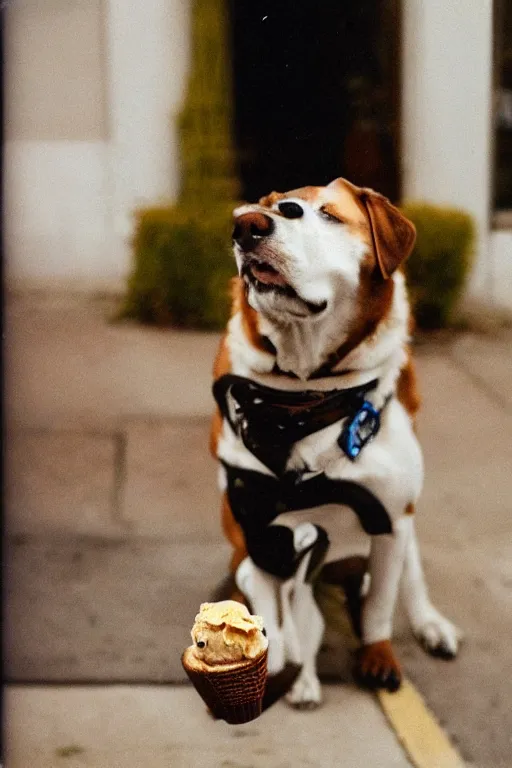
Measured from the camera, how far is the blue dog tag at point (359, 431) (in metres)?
2.35

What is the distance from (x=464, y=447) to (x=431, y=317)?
70 cm

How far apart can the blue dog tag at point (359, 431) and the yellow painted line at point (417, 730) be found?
2.21 feet

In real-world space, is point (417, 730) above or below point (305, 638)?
below

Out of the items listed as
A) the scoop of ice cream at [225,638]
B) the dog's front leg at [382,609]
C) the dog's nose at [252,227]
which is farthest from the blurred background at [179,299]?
the scoop of ice cream at [225,638]

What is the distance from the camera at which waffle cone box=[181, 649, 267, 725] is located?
181cm

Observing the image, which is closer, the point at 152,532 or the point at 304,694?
the point at 304,694

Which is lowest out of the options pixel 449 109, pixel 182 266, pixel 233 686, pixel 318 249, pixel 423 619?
pixel 423 619

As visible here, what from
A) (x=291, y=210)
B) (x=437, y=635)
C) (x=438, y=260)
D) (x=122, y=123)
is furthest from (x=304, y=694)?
(x=122, y=123)

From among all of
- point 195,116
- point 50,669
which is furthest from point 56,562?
point 195,116

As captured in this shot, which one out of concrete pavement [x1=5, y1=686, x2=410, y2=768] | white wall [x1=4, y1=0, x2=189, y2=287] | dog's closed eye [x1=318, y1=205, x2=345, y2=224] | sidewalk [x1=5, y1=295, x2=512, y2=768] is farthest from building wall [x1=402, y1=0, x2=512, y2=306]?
concrete pavement [x1=5, y1=686, x2=410, y2=768]

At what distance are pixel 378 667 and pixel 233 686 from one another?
955mm

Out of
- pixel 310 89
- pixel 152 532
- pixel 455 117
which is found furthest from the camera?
pixel 152 532

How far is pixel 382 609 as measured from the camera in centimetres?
265

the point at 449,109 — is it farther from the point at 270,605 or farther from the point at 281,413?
the point at 270,605
